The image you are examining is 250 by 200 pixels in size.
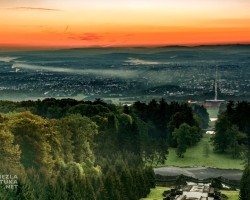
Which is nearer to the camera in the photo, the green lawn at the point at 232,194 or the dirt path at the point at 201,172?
the green lawn at the point at 232,194

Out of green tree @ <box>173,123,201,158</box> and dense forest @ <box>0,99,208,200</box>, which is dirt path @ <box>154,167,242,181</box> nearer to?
dense forest @ <box>0,99,208,200</box>

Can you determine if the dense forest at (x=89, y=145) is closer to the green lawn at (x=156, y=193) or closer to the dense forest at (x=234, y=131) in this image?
the green lawn at (x=156, y=193)

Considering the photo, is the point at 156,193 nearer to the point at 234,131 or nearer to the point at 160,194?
the point at 160,194

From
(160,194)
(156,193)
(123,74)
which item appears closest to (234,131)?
(123,74)

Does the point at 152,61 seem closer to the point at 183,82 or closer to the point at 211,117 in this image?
the point at 183,82

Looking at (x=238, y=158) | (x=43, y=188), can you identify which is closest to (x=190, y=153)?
(x=238, y=158)

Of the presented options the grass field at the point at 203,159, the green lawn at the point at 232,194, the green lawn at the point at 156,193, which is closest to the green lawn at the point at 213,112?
the grass field at the point at 203,159

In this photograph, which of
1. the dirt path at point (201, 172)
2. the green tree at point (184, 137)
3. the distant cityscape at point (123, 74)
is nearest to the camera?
the dirt path at point (201, 172)
